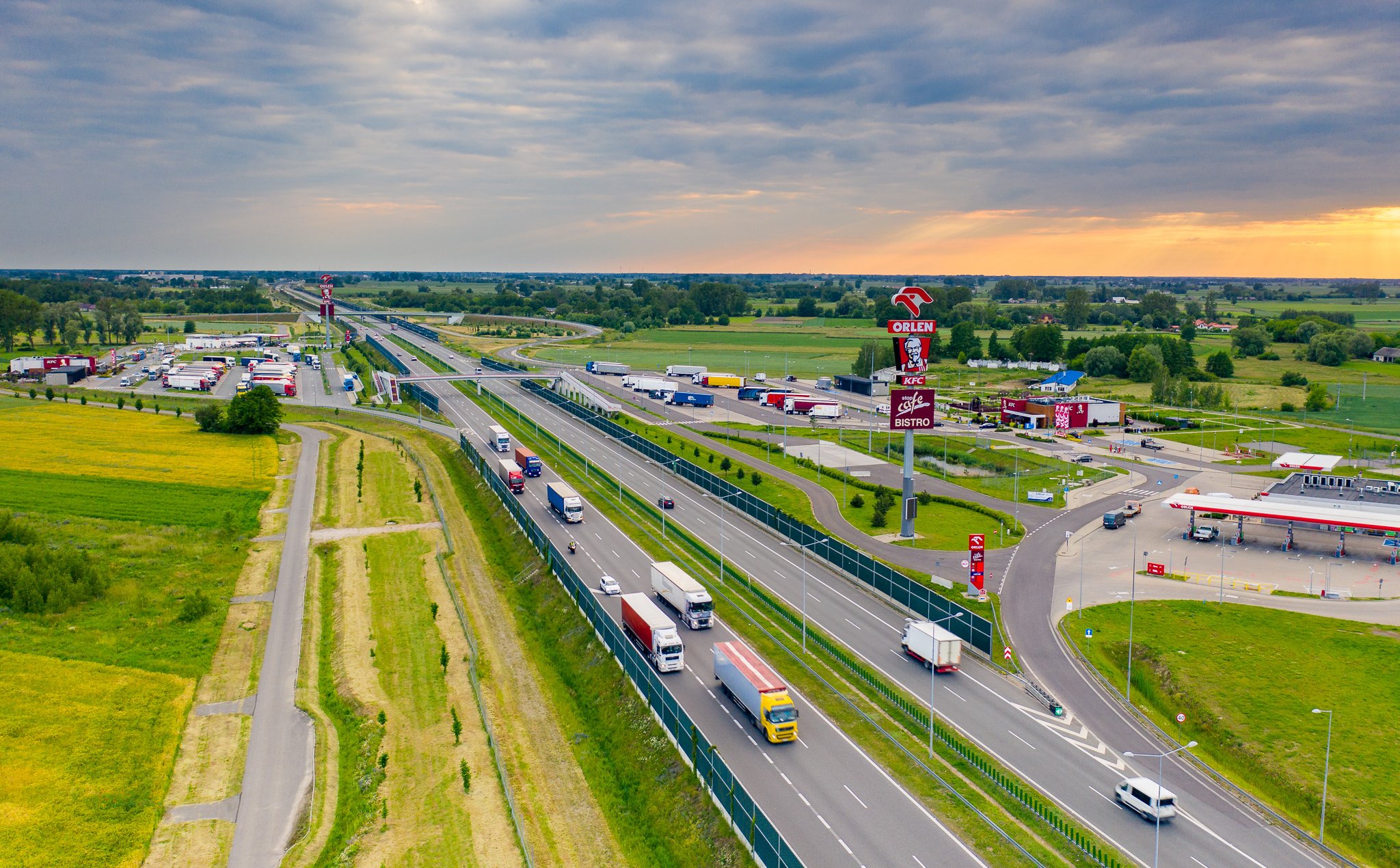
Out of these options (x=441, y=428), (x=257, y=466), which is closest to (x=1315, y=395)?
(x=441, y=428)

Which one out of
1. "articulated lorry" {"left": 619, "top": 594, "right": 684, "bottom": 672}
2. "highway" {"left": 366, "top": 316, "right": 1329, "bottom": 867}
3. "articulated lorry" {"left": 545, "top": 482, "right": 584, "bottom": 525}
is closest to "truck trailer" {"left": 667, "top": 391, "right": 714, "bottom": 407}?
"articulated lorry" {"left": 545, "top": 482, "right": 584, "bottom": 525}

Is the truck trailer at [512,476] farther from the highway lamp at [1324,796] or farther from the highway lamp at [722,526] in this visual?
the highway lamp at [1324,796]

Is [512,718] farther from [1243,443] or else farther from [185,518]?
[1243,443]

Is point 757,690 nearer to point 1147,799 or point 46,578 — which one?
point 1147,799

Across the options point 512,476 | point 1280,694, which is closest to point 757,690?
point 1280,694

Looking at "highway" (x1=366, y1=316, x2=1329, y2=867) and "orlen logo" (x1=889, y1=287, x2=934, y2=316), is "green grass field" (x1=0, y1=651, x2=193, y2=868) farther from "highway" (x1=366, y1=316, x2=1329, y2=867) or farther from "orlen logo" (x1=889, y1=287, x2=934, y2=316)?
"orlen logo" (x1=889, y1=287, x2=934, y2=316)
